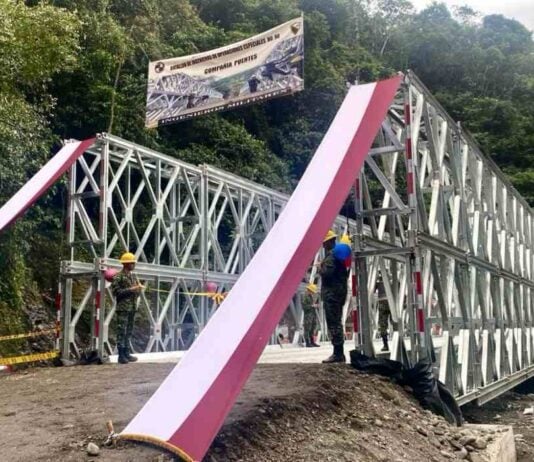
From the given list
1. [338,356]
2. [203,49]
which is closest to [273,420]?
[338,356]

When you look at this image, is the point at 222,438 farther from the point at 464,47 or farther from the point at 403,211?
the point at 464,47

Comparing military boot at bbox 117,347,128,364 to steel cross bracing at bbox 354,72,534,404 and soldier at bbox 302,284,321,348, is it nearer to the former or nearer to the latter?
steel cross bracing at bbox 354,72,534,404

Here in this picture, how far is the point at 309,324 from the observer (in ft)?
49.8

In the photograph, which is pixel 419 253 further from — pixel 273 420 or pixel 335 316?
pixel 273 420

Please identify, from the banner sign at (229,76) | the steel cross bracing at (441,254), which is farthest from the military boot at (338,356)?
the banner sign at (229,76)

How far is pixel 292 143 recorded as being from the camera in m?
27.6

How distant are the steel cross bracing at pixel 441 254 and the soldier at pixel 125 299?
145 inches

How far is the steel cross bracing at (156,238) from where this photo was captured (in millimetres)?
9875

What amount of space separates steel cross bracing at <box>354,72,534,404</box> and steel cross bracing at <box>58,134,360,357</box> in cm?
448

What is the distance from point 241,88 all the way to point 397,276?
11.2m

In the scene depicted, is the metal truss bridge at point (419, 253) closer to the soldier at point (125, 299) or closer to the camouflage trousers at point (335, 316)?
the soldier at point (125, 299)

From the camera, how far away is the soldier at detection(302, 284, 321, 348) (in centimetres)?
1452

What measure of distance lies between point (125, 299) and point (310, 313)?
7.02 m

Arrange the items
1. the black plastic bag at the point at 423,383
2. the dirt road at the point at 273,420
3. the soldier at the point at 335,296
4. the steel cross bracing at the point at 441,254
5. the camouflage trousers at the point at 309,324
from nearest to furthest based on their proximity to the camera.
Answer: the dirt road at the point at 273,420, the black plastic bag at the point at 423,383, the steel cross bracing at the point at 441,254, the soldier at the point at 335,296, the camouflage trousers at the point at 309,324
